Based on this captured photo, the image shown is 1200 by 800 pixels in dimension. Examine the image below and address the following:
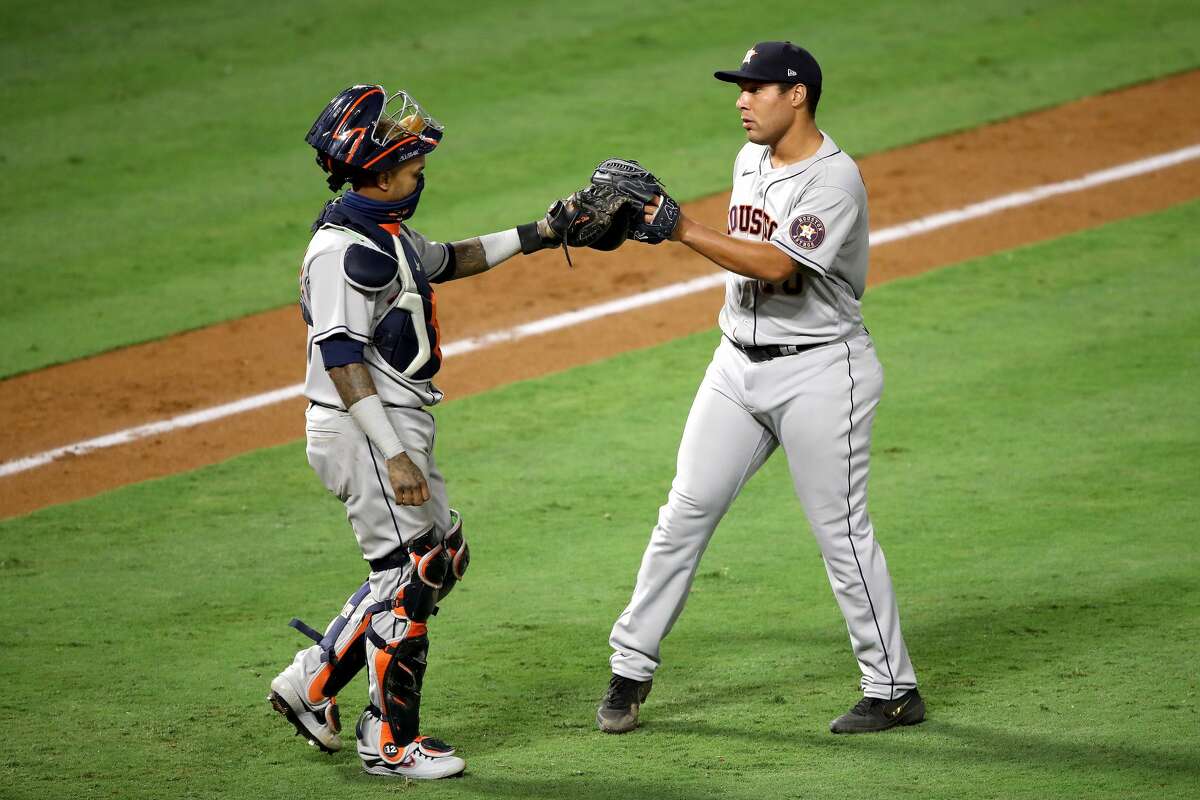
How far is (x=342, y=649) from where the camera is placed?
4.58 metres

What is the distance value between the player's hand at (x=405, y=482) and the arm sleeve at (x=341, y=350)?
29 cm

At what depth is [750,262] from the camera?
14.6ft

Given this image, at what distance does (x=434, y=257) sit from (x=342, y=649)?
3.85 ft

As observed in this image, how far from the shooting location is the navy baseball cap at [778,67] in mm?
4613

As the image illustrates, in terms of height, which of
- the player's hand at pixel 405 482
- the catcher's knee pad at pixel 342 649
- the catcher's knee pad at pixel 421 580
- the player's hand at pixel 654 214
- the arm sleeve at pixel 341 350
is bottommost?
the catcher's knee pad at pixel 342 649

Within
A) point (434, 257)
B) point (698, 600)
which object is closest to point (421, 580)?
point (434, 257)

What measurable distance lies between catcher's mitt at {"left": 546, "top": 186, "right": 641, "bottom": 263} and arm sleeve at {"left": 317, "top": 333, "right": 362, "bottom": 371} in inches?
26.1

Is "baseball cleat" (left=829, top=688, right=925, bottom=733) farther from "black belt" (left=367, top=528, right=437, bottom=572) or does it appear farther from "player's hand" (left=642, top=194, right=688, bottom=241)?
"player's hand" (left=642, top=194, right=688, bottom=241)

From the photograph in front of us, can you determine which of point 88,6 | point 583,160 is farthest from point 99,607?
point 88,6

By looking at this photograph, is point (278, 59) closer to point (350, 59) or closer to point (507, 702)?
point (350, 59)

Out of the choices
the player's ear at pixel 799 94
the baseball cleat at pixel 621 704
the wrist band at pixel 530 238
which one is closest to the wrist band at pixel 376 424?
the wrist band at pixel 530 238

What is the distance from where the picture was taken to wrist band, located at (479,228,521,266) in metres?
4.87

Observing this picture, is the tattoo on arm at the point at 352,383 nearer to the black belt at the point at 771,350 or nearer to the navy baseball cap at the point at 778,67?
the black belt at the point at 771,350

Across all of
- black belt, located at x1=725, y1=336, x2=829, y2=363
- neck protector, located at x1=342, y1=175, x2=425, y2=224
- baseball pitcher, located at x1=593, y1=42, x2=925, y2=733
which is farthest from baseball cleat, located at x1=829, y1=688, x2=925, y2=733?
neck protector, located at x1=342, y1=175, x2=425, y2=224
